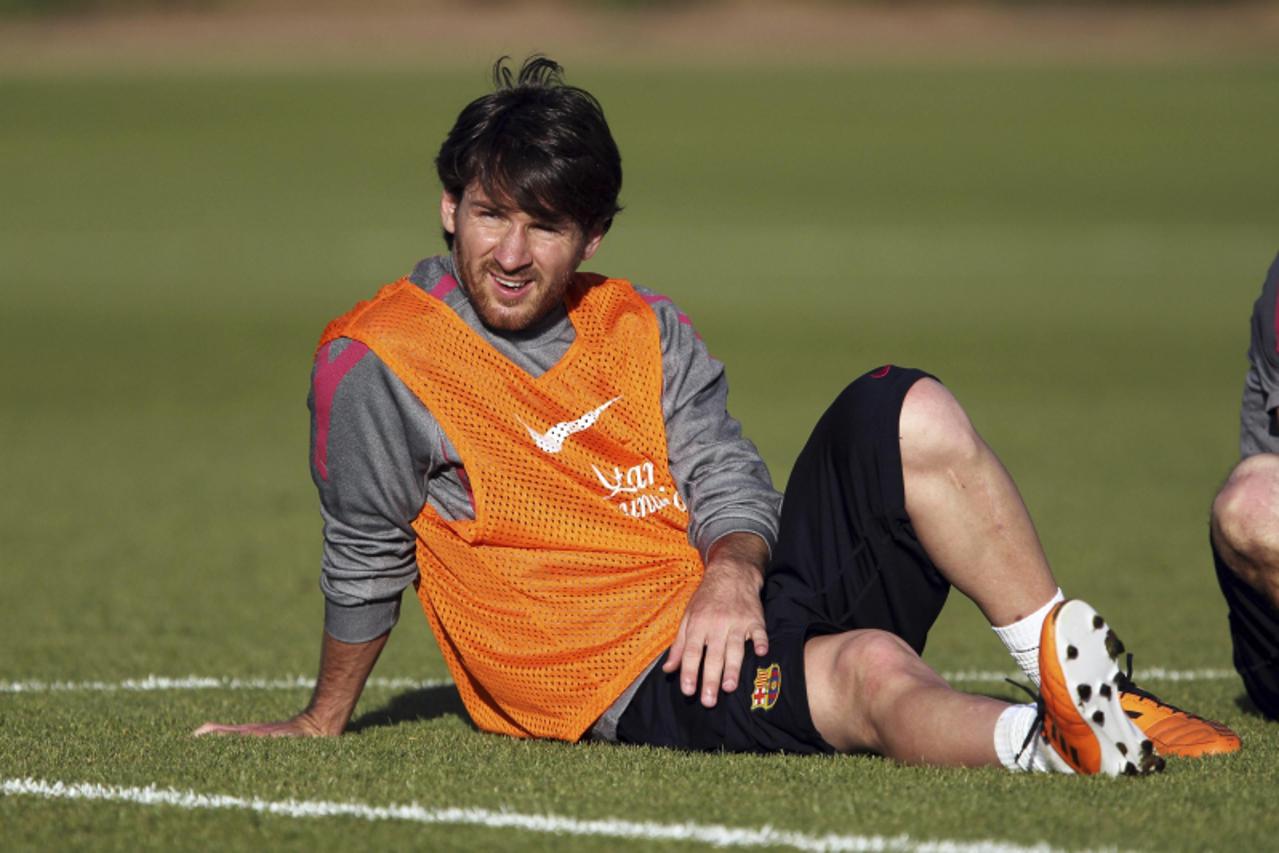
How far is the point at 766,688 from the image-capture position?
4.82 m

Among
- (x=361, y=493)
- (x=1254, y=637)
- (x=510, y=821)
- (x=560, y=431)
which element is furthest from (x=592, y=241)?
(x=1254, y=637)

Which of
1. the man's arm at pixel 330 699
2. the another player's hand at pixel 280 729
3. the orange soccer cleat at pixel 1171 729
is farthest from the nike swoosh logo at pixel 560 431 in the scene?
the orange soccer cleat at pixel 1171 729

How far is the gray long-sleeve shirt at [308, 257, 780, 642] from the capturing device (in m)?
5.03

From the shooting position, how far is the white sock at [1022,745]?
4449 mm

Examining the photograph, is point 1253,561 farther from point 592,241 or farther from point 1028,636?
point 592,241

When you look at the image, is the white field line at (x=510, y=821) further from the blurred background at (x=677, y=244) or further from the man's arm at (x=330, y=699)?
the blurred background at (x=677, y=244)

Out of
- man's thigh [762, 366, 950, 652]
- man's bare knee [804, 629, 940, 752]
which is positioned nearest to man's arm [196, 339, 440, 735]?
man's thigh [762, 366, 950, 652]

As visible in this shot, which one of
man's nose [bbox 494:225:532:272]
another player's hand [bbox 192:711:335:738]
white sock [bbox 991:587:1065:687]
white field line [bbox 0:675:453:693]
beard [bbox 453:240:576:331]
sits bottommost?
white field line [bbox 0:675:453:693]

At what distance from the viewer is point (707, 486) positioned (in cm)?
523

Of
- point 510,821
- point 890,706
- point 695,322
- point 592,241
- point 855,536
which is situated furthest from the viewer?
point 695,322

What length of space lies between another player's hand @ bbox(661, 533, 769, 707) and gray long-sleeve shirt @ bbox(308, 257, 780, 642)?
0.86ft

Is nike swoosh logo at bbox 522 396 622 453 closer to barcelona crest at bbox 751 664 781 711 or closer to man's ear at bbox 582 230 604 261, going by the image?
man's ear at bbox 582 230 604 261

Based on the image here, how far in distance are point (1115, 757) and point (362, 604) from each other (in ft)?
6.61

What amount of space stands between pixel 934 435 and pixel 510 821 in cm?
144
